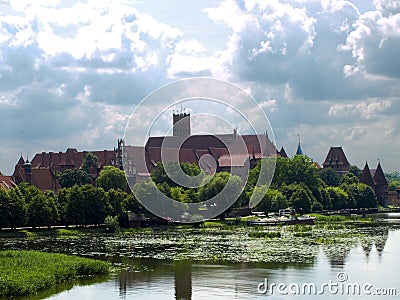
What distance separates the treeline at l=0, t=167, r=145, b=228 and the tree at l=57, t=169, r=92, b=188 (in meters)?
35.7

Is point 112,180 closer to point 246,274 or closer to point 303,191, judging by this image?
point 303,191

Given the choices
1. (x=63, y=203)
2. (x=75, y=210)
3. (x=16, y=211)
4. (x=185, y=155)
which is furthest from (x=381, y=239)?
(x=185, y=155)

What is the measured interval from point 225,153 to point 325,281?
378 ft

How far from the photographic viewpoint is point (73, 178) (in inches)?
4636

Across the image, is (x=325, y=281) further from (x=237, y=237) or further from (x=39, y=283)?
(x=237, y=237)

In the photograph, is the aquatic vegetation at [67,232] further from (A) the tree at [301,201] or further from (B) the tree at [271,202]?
(A) the tree at [301,201]

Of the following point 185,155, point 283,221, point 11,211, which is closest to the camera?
point 11,211

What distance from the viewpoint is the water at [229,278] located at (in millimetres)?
35219

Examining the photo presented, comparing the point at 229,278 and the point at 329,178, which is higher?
the point at 329,178

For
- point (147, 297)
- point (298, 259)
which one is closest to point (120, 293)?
point (147, 297)

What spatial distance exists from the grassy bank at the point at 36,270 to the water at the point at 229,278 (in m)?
1.32

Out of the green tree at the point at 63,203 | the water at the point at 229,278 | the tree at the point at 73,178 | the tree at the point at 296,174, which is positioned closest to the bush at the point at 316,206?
the tree at the point at 296,174

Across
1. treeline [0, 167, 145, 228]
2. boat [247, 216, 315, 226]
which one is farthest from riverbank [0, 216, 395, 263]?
boat [247, 216, 315, 226]

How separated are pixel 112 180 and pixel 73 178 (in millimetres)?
16311
